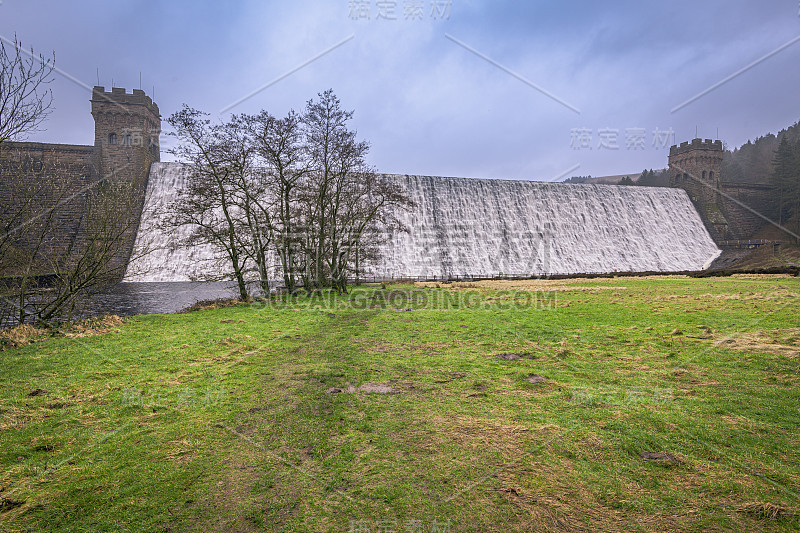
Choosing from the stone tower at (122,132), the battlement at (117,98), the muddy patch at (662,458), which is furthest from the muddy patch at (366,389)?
the battlement at (117,98)

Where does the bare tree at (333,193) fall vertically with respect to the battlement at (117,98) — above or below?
below

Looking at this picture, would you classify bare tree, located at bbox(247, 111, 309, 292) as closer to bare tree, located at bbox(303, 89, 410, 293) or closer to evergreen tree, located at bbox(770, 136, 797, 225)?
bare tree, located at bbox(303, 89, 410, 293)

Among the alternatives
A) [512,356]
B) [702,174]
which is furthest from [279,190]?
[702,174]

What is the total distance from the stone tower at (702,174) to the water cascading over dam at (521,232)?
433 centimetres

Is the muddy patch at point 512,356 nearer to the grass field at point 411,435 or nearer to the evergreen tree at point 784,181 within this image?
the grass field at point 411,435

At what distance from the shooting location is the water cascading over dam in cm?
3825

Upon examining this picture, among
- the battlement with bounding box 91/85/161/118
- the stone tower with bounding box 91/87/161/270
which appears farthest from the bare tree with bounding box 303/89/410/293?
the battlement with bounding box 91/85/161/118

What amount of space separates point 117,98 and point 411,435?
167 ft

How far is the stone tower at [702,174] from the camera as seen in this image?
54.4m

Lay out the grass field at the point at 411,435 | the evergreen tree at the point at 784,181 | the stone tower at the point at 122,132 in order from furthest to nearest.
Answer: the evergreen tree at the point at 784,181, the stone tower at the point at 122,132, the grass field at the point at 411,435

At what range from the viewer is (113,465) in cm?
350

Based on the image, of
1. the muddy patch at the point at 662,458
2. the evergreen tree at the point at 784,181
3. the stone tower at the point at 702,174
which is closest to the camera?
the muddy patch at the point at 662,458

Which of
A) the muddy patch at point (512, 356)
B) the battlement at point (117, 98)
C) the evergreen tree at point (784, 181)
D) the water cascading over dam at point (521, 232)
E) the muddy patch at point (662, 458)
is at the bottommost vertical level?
the muddy patch at point (662, 458)

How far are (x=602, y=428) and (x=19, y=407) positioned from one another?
6.36 metres
